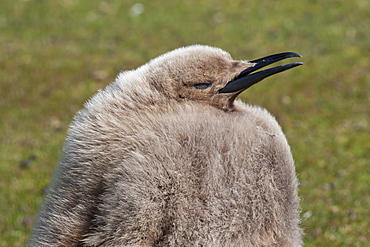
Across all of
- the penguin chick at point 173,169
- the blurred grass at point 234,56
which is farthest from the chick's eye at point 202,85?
the blurred grass at point 234,56

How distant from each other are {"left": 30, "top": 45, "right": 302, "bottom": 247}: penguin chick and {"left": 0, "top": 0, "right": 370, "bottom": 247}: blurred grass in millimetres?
3325

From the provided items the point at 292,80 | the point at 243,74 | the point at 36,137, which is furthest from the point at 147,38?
the point at 243,74

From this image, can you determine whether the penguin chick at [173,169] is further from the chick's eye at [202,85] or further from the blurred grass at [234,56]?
the blurred grass at [234,56]

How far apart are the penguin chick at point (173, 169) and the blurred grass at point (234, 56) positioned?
333 centimetres

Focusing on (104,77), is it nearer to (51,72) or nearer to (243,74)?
(51,72)

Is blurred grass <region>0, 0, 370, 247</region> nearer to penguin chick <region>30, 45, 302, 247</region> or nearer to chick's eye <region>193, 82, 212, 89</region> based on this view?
penguin chick <region>30, 45, 302, 247</region>

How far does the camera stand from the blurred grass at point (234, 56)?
7973mm

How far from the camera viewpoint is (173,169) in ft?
10.9

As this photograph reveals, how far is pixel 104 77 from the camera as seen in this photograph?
13305mm

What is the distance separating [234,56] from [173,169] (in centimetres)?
1140

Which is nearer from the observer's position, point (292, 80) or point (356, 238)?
point (356, 238)

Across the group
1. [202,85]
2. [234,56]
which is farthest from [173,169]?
[234,56]

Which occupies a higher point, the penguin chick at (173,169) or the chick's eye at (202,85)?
the chick's eye at (202,85)

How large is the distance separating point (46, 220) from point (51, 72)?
10.3m
